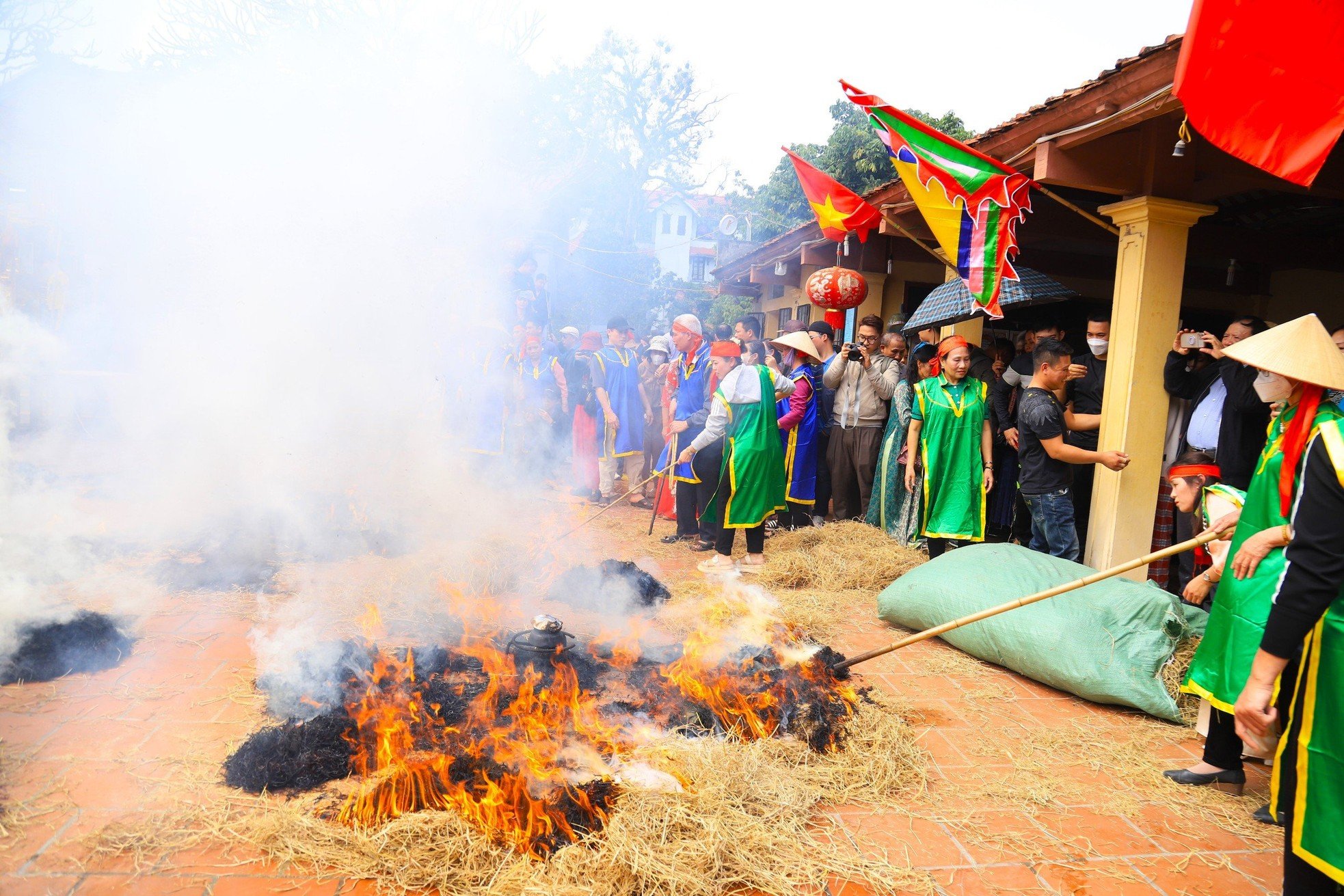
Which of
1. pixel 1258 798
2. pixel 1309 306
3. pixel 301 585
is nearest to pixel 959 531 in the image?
pixel 1258 798

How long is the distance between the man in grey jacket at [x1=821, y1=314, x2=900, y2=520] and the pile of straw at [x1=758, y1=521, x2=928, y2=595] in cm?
80

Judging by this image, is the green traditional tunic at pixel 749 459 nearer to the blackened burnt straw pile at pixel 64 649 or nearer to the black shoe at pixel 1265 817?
the black shoe at pixel 1265 817

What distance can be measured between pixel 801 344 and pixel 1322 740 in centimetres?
594

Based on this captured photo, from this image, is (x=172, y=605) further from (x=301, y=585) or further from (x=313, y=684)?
(x=313, y=684)

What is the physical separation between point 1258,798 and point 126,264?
7.57 meters

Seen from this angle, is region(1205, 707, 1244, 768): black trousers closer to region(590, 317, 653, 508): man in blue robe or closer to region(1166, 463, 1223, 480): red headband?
region(1166, 463, 1223, 480): red headband

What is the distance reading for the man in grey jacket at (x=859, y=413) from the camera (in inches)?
308

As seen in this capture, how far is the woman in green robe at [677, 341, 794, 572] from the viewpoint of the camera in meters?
6.64

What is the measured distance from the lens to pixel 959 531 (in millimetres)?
6133

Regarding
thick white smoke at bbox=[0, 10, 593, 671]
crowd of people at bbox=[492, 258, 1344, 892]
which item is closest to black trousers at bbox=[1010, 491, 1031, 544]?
crowd of people at bbox=[492, 258, 1344, 892]

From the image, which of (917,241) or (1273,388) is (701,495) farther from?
(1273,388)

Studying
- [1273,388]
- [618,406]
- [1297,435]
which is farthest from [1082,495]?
[618,406]

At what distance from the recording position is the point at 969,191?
5664mm

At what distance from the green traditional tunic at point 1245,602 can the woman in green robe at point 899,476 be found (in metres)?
3.53
